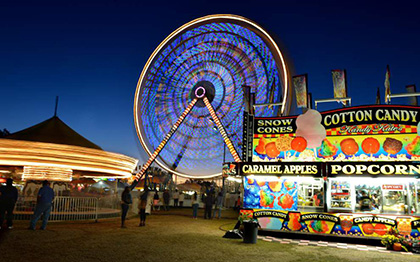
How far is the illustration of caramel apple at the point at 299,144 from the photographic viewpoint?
12.0m

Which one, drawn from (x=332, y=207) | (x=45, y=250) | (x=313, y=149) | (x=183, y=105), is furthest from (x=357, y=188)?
(x=183, y=105)

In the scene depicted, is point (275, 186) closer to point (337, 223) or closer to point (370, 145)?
point (337, 223)

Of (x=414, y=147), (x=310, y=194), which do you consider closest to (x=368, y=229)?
(x=310, y=194)

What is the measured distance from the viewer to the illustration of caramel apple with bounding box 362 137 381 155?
11.2 metres

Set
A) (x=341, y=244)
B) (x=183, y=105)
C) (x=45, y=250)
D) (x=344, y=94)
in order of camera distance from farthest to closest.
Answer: (x=183, y=105)
(x=344, y=94)
(x=341, y=244)
(x=45, y=250)

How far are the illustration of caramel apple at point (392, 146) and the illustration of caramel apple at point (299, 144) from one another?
2468mm

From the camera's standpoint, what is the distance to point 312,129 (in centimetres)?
1151

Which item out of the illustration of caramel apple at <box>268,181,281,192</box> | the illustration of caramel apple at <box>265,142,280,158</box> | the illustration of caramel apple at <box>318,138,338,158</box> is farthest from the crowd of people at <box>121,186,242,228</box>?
the illustration of caramel apple at <box>318,138,338,158</box>

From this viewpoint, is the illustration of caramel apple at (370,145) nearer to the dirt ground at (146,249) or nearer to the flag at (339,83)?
the flag at (339,83)

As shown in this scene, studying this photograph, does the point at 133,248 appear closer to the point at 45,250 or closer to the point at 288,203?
the point at 45,250

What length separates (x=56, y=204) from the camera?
13.2 m

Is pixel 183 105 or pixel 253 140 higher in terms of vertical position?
pixel 183 105

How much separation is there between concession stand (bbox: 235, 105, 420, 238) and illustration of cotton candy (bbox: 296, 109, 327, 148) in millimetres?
32

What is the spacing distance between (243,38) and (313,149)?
9.18 metres
